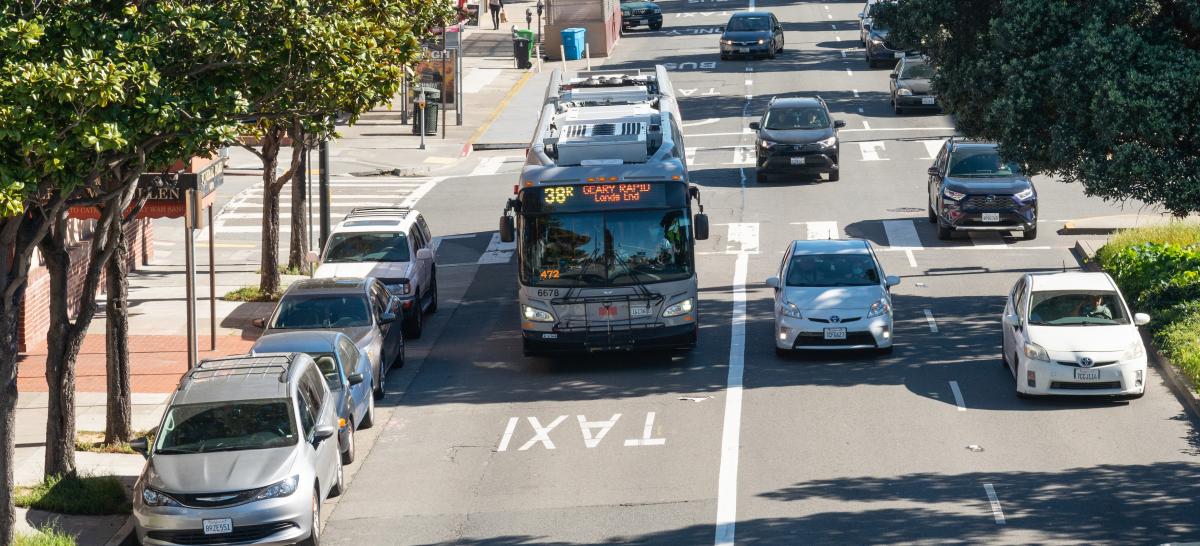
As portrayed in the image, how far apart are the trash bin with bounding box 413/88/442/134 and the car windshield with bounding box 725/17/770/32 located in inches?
698

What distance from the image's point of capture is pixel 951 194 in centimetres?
2980

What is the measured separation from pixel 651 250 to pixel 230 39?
812 centimetres

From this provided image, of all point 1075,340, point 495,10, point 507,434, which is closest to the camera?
point 507,434

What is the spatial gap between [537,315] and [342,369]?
12.8 ft

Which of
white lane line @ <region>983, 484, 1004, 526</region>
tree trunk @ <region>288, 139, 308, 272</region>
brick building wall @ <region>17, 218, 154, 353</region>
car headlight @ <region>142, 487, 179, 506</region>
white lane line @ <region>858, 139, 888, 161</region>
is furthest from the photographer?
white lane line @ <region>858, 139, 888, 161</region>

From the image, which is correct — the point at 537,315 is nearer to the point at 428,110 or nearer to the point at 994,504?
the point at 994,504

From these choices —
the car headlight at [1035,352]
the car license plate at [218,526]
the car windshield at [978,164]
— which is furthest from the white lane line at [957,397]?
the car windshield at [978,164]

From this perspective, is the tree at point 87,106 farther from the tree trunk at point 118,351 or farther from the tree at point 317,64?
the tree trunk at point 118,351

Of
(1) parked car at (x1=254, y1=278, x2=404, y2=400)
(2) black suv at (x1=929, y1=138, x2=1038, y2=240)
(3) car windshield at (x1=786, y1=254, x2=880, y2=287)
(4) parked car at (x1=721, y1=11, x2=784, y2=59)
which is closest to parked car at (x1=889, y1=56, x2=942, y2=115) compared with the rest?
(4) parked car at (x1=721, y1=11, x2=784, y2=59)

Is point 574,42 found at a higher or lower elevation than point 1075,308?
higher

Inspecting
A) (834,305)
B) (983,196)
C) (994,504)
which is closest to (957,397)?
(834,305)

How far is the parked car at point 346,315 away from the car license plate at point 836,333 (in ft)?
20.2

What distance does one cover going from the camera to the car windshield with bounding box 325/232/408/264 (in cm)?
2542

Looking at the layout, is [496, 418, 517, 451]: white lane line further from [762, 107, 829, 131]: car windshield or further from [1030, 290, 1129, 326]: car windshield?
[762, 107, 829, 131]: car windshield
